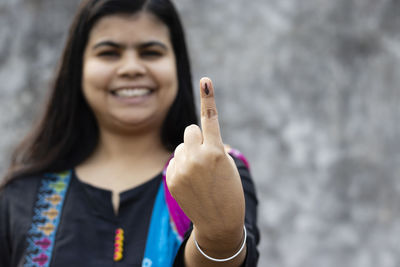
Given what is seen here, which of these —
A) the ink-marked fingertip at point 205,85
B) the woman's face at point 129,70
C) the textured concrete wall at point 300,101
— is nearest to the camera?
the ink-marked fingertip at point 205,85

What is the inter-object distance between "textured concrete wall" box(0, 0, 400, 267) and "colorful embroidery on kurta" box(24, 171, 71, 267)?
1332 millimetres

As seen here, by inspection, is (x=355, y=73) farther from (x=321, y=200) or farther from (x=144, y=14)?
(x=144, y=14)

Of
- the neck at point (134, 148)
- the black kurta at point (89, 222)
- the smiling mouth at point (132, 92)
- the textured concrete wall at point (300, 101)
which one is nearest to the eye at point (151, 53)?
the smiling mouth at point (132, 92)

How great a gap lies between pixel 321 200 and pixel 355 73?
73 centimetres

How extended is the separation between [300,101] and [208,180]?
5.86ft

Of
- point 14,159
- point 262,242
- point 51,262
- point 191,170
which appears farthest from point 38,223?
point 262,242

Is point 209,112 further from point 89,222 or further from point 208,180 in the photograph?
point 89,222

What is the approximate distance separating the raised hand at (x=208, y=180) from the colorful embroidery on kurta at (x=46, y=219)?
0.55 m

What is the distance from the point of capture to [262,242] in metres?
2.39

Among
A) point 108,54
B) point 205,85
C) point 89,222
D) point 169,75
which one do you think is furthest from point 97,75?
point 205,85

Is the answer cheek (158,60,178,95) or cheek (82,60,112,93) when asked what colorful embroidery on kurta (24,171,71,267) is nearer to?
cheek (82,60,112,93)

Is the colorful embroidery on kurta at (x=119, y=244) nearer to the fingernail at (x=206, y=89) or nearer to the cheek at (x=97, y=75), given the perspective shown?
the cheek at (x=97, y=75)

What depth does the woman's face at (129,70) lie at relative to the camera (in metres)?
1.22

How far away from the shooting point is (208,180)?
30.5 inches
